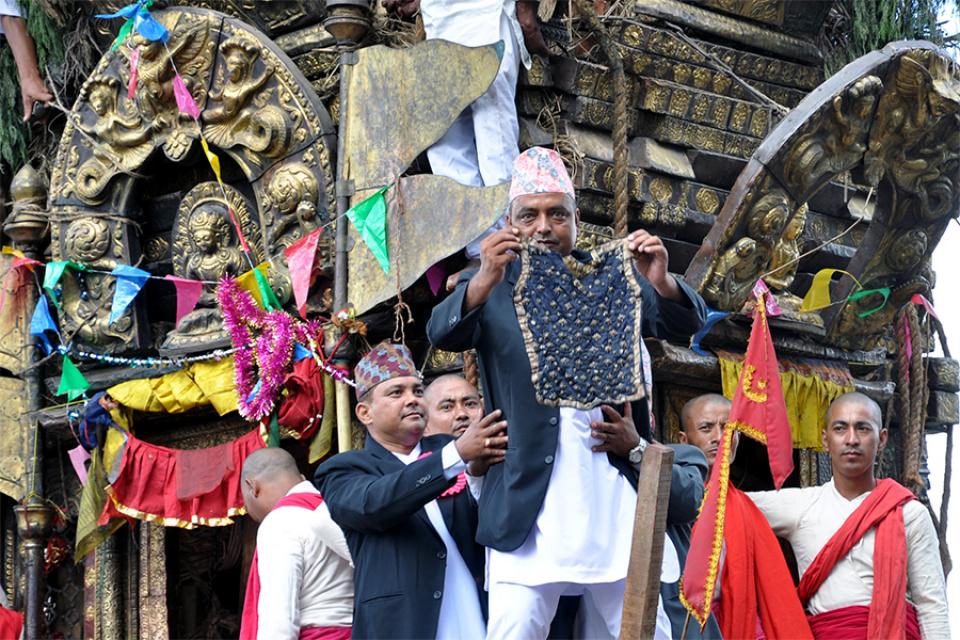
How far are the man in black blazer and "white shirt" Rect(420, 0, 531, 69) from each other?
105 inches

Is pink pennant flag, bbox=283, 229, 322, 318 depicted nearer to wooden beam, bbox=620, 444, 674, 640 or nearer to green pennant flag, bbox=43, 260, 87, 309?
green pennant flag, bbox=43, 260, 87, 309

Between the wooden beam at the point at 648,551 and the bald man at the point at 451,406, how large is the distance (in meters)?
2.22

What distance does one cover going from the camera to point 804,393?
31.6ft

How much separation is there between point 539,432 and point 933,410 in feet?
19.4

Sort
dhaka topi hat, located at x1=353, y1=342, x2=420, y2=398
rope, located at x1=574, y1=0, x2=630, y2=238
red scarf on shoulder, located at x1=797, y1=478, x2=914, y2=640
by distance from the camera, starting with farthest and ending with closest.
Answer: rope, located at x1=574, y1=0, x2=630, y2=238
red scarf on shoulder, located at x1=797, y1=478, x2=914, y2=640
dhaka topi hat, located at x1=353, y1=342, x2=420, y2=398

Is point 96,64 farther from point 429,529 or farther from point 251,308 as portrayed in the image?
point 429,529

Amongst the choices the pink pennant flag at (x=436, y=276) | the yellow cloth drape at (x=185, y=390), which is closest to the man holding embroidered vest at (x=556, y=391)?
the pink pennant flag at (x=436, y=276)

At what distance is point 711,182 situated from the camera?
388 inches

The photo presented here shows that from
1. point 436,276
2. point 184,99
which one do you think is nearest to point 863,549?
point 436,276

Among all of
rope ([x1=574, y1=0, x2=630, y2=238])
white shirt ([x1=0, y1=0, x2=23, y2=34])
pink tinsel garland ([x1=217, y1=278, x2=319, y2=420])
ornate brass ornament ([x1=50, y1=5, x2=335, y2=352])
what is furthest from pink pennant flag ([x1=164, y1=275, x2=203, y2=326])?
rope ([x1=574, y1=0, x2=630, y2=238])

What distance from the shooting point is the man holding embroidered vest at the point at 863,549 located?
24.9 feet

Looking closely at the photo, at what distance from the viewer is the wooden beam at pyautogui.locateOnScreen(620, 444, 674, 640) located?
16.7ft

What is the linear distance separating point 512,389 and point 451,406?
5.62 ft

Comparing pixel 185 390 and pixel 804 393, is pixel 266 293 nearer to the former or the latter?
pixel 185 390
